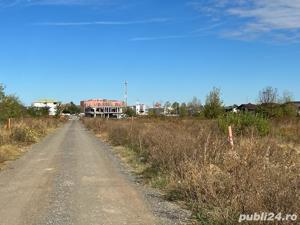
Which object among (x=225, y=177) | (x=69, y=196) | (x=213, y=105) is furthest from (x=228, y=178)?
(x=213, y=105)

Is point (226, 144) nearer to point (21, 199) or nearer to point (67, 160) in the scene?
point (21, 199)

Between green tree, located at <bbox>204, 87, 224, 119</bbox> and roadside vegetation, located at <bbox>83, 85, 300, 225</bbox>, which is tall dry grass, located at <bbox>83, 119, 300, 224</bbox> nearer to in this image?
roadside vegetation, located at <bbox>83, 85, 300, 225</bbox>

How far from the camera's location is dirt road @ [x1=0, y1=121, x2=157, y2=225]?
9336mm

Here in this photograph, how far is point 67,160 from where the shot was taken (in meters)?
21.1

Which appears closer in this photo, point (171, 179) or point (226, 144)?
point (171, 179)

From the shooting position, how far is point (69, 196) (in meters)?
11.8

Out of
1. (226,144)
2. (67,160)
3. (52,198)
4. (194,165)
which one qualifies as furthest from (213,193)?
(67,160)

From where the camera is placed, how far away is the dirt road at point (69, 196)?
9.34 meters

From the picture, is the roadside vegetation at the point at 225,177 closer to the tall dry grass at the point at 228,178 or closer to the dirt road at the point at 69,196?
A: the tall dry grass at the point at 228,178

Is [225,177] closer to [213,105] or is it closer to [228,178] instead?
[228,178]

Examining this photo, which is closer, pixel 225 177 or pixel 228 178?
pixel 228 178

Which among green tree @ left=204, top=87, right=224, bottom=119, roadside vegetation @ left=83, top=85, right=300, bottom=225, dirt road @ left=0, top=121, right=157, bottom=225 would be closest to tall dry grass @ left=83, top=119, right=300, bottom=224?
roadside vegetation @ left=83, top=85, right=300, bottom=225

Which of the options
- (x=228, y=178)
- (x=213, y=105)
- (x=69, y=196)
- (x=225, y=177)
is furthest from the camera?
(x=213, y=105)

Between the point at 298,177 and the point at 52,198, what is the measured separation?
18.1ft
